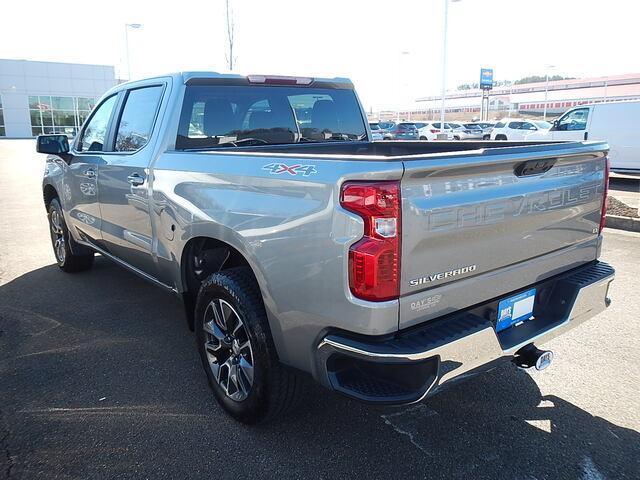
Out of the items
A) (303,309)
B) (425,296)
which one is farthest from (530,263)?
(303,309)

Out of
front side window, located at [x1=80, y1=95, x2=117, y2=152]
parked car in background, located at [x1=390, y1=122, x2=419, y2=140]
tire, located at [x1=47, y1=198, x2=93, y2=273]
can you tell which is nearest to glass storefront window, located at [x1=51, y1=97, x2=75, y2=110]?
parked car in background, located at [x1=390, y1=122, x2=419, y2=140]

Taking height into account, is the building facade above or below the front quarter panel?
above

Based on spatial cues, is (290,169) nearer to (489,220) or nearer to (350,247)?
A: (350,247)

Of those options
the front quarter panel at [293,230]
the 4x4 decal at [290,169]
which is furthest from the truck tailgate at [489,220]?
the 4x4 decal at [290,169]

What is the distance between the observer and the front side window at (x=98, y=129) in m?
4.68

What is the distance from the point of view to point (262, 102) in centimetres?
412

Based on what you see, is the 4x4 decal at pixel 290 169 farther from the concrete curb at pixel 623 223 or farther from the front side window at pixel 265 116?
the concrete curb at pixel 623 223

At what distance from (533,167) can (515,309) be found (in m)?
0.73

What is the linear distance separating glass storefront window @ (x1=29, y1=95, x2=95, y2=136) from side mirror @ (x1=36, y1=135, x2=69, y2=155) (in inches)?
1909

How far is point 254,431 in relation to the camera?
9.71 ft

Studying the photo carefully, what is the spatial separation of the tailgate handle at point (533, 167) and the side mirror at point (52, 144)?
4365 millimetres

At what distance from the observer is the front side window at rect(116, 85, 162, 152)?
390 cm

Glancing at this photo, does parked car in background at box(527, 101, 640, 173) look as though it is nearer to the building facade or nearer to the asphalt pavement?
the asphalt pavement

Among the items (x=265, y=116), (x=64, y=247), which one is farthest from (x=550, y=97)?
(x=265, y=116)
